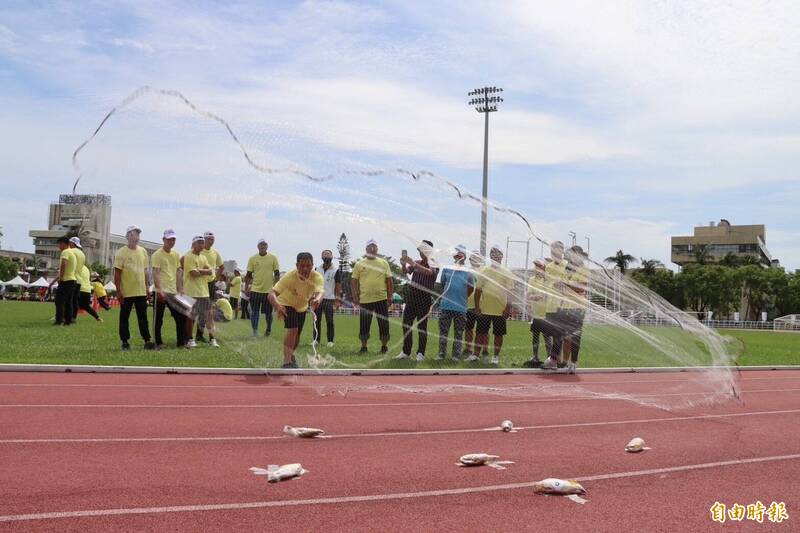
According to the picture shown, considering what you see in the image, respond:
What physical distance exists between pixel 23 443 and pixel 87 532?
7.67 feet

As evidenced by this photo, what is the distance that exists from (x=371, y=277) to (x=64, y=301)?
30.6 ft

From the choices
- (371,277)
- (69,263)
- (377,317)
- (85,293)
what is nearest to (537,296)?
(371,277)

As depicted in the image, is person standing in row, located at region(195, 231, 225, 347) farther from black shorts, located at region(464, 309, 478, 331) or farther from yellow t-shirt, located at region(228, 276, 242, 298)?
black shorts, located at region(464, 309, 478, 331)

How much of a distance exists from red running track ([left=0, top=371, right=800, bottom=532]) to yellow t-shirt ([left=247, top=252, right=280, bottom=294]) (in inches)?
71.7

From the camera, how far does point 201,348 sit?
1334cm

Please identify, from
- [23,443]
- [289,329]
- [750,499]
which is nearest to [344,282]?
[289,329]

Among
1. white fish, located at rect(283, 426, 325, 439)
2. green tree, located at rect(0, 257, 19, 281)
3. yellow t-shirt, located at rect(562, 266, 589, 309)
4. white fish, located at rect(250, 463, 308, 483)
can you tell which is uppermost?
green tree, located at rect(0, 257, 19, 281)

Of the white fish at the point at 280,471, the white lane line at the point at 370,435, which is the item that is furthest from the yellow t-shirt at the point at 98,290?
the white fish at the point at 280,471

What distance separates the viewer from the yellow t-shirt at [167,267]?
10977 mm

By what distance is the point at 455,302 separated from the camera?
456 inches

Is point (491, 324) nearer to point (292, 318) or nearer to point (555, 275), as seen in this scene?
point (555, 275)

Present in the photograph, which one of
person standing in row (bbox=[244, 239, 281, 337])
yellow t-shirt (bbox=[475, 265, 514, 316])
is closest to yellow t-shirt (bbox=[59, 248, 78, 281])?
person standing in row (bbox=[244, 239, 281, 337])

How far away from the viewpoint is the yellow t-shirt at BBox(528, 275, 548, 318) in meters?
9.00

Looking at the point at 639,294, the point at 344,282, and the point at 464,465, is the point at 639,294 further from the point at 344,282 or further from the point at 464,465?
the point at 344,282
